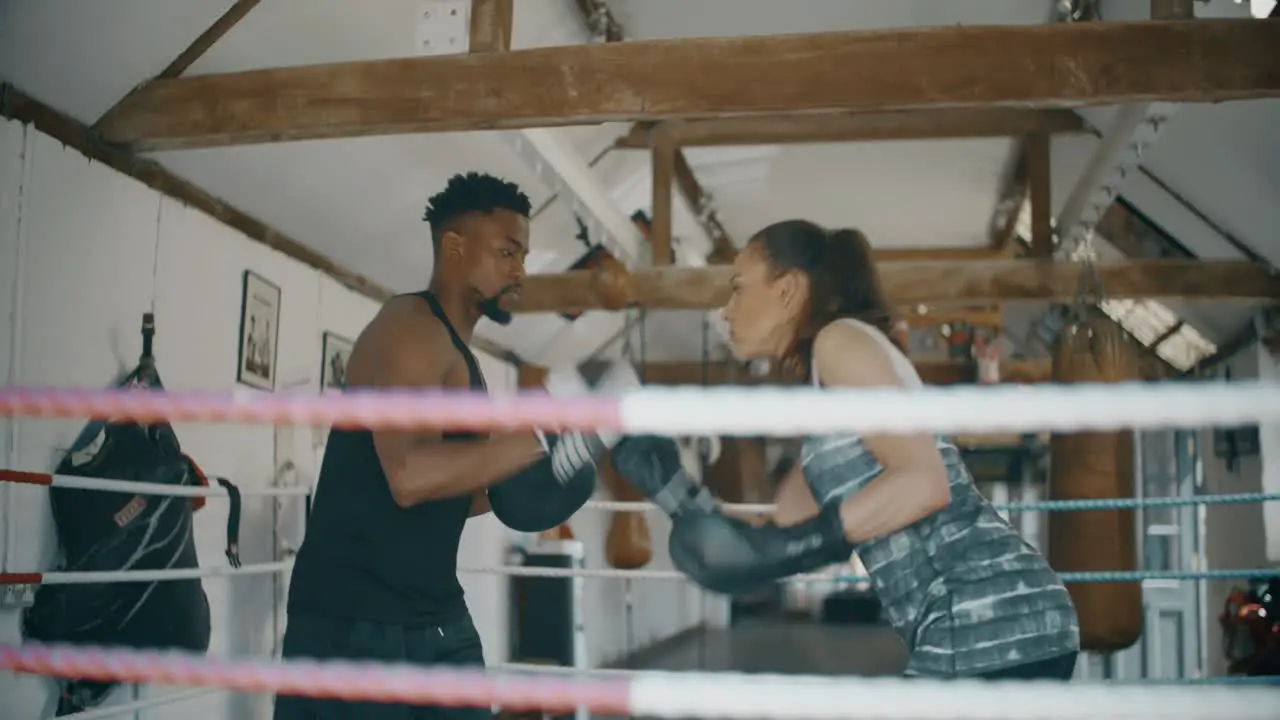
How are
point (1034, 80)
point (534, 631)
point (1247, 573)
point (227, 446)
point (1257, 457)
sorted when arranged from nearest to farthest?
1. point (1247, 573)
2. point (1034, 80)
3. point (227, 446)
4. point (1257, 457)
5. point (534, 631)

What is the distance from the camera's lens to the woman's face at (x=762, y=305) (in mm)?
1516

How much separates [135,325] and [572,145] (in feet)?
7.81

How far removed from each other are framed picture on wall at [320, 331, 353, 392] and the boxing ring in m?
4.09

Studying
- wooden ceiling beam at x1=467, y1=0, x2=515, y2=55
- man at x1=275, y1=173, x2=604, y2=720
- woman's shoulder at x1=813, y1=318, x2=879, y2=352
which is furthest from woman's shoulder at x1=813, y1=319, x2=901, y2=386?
wooden ceiling beam at x1=467, y1=0, x2=515, y2=55

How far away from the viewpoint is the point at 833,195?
715cm

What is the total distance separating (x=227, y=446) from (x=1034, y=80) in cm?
269

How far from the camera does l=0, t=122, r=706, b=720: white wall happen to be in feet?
9.74

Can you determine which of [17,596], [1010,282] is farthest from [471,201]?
[1010,282]

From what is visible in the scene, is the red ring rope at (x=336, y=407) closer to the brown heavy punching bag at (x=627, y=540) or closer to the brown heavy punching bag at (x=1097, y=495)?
the brown heavy punching bag at (x=1097, y=495)

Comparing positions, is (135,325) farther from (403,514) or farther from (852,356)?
(852,356)

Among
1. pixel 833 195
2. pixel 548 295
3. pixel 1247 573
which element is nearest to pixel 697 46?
pixel 1247 573

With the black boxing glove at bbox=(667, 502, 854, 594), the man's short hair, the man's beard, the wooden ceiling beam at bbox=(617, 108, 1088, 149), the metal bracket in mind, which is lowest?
the metal bracket

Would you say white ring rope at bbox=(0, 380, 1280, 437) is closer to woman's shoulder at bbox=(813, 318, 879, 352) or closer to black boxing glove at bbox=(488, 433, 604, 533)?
woman's shoulder at bbox=(813, 318, 879, 352)

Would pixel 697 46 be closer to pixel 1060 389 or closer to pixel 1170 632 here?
pixel 1060 389
